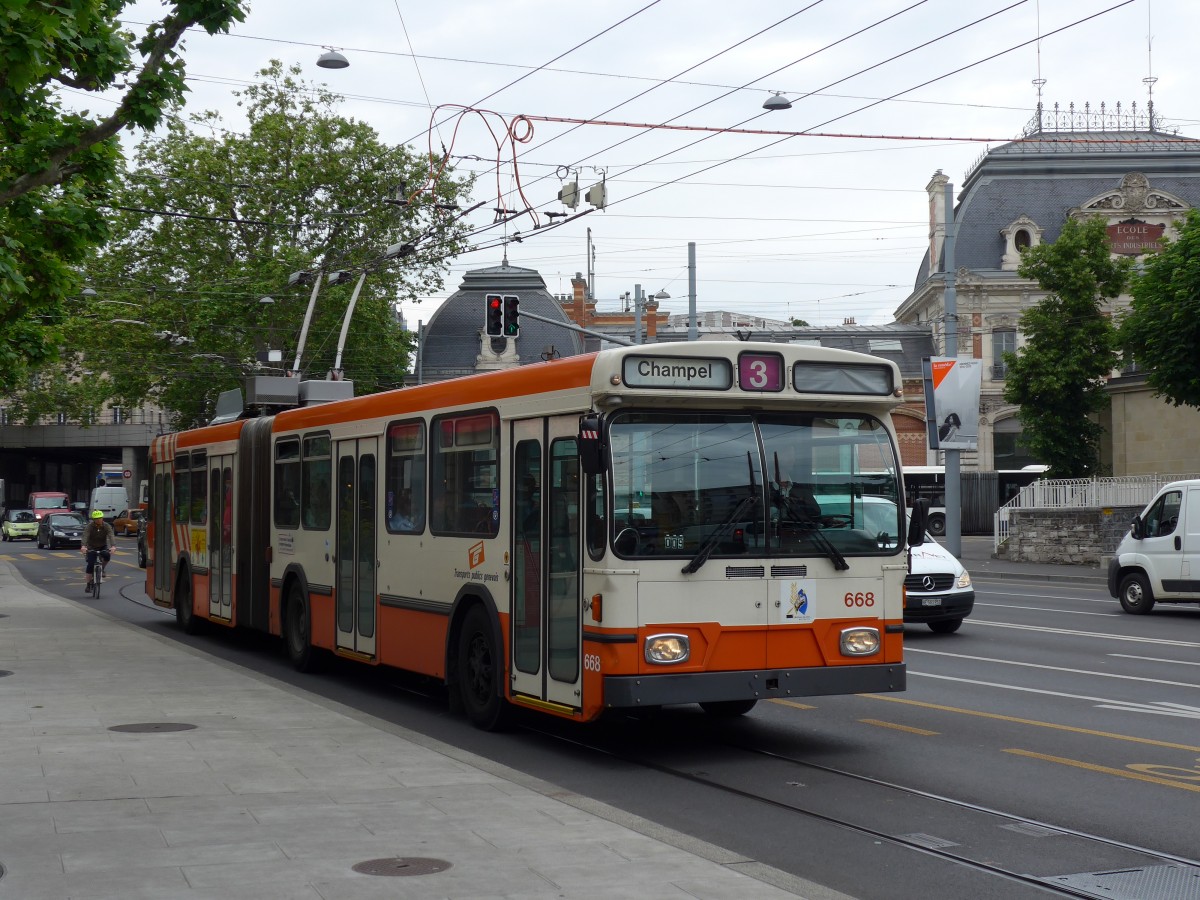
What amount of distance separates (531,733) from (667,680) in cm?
222

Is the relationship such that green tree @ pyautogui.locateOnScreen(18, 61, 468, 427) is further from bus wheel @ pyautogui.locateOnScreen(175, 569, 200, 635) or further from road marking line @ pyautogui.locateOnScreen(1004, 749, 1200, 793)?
road marking line @ pyautogui.locateOnScreen(1004, 749, 1200, 793)

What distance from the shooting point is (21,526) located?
81062 mm

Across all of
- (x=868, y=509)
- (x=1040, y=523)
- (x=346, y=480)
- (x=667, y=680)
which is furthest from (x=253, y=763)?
(x=1040, y=523)

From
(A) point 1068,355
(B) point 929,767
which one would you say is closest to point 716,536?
(B) point 929,767

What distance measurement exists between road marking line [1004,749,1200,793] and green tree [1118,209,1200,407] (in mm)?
24543

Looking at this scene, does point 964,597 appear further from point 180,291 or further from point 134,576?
point 180,291

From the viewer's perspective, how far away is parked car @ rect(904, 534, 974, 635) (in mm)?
19203

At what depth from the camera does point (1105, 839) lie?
770 cm

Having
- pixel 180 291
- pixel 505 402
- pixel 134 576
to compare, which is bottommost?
pixel 134 576

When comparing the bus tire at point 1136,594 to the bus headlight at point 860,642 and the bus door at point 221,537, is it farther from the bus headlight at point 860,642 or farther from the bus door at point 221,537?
the bus headlight at point 860,642

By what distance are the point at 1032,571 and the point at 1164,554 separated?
12.9 meters

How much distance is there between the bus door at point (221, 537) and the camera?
1895cm

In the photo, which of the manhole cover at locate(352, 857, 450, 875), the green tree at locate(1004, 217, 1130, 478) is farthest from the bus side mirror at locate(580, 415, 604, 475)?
the green tree at locate(1004, 217, 1130, 478)

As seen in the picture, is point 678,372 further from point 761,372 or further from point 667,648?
point 667,648
